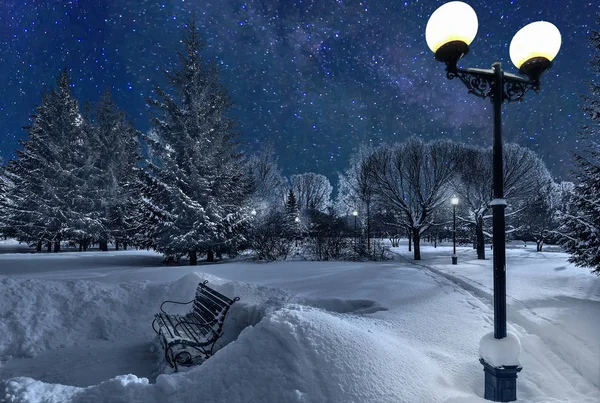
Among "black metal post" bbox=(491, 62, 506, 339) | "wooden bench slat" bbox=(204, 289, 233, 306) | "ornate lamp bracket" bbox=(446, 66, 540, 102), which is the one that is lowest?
"wooden bench slat" bbox=(204, 289, 233, 306)

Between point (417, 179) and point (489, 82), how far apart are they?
790 inches

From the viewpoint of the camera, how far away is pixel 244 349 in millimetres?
3186

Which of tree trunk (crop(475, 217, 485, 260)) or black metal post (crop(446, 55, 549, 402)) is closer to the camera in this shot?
black metal post (crop(446, 55, 549, 402))

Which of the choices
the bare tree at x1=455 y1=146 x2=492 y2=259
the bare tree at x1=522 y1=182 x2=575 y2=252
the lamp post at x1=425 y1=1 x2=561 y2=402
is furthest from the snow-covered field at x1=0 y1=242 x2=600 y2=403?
the bare tree at x1=522 y1=182 x2=575 y2=252

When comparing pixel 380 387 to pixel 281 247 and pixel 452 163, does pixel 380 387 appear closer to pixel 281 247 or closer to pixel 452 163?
pixel 281 247

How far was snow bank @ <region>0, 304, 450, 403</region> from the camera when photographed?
9.12 feet

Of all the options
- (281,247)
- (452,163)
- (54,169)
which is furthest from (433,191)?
(54,169)

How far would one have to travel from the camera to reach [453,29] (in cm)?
324

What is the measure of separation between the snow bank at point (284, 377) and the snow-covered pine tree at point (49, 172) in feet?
82.1

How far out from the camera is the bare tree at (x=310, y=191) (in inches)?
2296

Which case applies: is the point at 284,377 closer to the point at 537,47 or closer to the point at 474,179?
the point at 537,47

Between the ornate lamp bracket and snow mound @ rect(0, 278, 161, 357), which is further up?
the ornate lamp bracket

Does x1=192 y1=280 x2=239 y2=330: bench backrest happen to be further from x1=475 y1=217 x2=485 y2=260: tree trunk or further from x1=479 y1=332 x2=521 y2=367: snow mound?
x1=475 y1=217 x2=485 y2=260: tree trunk

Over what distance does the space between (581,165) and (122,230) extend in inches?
1117
